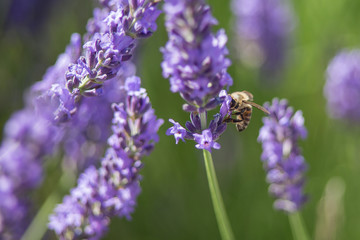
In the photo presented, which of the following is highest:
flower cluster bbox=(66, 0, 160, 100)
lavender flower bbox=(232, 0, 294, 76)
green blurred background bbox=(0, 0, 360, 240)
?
lavender flower bbox=(232, 0, 294, 76)

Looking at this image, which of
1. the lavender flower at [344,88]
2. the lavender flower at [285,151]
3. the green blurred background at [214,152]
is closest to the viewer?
the lavender flower at [285,151]

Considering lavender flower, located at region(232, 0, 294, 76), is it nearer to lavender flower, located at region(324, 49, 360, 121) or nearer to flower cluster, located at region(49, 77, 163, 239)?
lavender flower, located at region(324, 49, 360, 121)

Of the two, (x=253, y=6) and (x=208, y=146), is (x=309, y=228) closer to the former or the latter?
(x=253, y=6)

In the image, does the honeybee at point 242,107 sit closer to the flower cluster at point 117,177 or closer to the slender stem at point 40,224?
the flower cluster at point 117,177

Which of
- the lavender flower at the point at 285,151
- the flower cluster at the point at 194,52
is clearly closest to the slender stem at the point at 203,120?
the flower cluster at the point at 194,52

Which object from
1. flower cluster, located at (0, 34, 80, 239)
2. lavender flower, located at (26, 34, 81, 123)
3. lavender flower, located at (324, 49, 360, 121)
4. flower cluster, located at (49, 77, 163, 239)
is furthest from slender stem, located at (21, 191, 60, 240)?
lavender flower, located at (324, 49, 360, 121)
